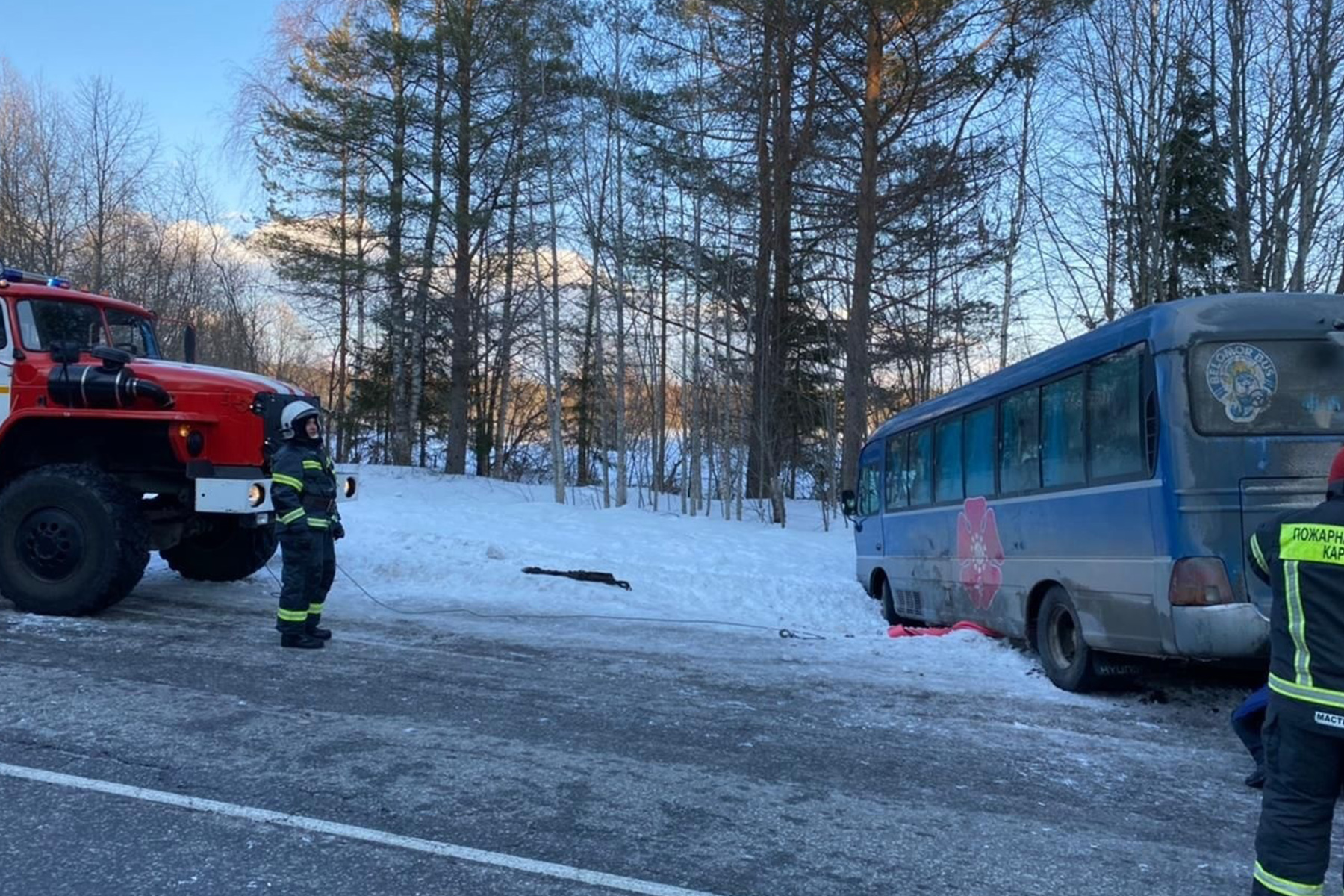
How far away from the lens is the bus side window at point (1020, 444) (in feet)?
26.9

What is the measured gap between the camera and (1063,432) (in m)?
7.73

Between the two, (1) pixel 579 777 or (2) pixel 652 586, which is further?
(2) pixel 652 586

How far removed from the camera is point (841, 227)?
67.5 feet

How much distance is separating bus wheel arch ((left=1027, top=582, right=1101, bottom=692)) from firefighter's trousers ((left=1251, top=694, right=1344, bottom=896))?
412cm

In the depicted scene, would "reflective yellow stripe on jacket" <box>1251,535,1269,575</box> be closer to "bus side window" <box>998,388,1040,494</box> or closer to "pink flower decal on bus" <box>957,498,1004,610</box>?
"bus side window" <box>998,388,1040,494</box>

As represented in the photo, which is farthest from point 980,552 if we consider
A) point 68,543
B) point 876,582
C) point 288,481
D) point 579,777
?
point 68,543

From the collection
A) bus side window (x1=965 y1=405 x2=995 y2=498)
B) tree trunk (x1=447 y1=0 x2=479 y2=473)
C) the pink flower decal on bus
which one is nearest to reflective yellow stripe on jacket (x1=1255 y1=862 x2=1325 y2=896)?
the pink flower decal on bus

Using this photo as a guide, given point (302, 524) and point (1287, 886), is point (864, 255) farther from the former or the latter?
point (1287, 886)

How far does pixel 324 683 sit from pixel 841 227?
1607 centimetres

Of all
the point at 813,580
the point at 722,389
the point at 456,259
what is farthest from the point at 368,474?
the point at 813,580

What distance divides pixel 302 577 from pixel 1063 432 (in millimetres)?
5883

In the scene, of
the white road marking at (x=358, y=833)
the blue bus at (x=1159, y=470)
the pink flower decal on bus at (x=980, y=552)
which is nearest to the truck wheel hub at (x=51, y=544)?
the white road marking at (x=358, y=833)

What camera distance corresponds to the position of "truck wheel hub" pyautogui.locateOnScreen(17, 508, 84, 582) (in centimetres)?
864

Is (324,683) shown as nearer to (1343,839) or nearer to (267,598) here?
(267,598)
